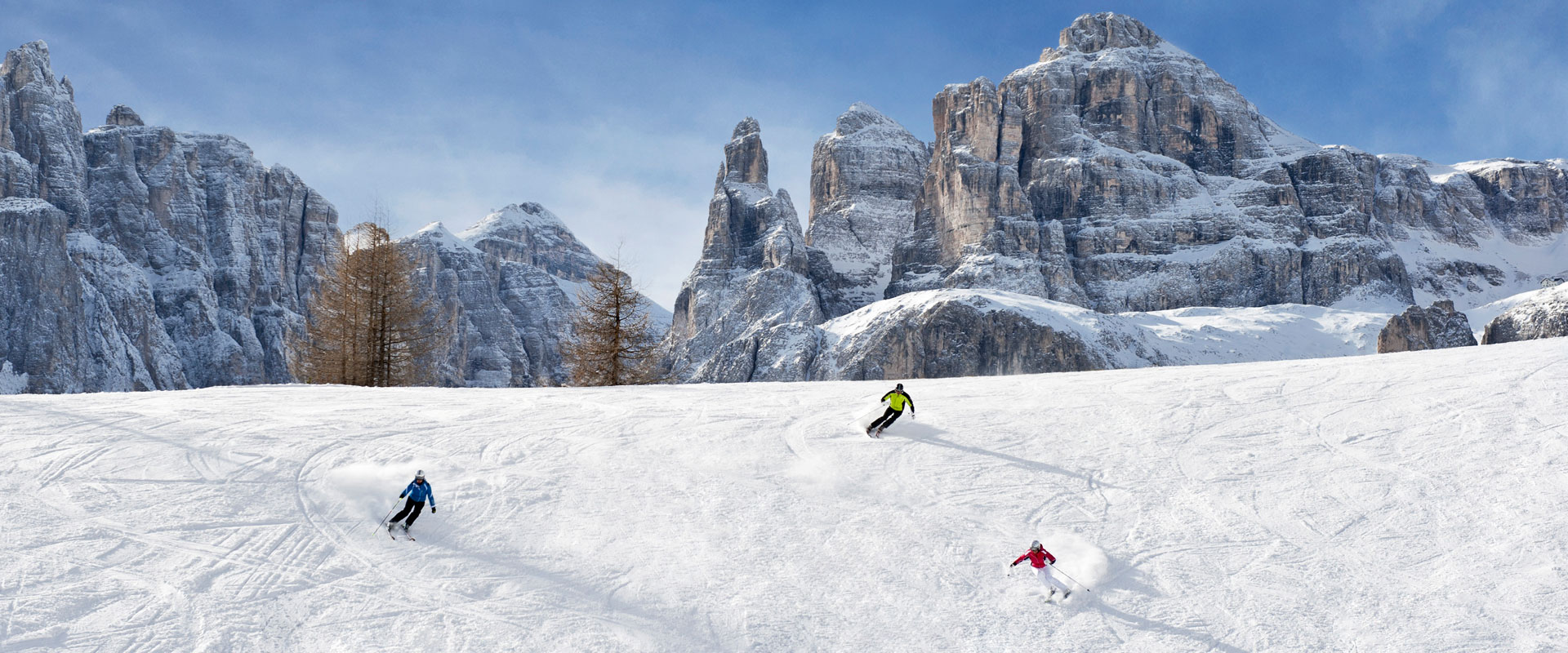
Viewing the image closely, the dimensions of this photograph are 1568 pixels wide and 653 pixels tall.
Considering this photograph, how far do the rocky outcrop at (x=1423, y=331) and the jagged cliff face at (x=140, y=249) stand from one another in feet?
448

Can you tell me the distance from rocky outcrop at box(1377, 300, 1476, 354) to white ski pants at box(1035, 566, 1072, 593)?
354ft

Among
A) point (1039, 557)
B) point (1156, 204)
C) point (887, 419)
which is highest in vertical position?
point (1156, 204)

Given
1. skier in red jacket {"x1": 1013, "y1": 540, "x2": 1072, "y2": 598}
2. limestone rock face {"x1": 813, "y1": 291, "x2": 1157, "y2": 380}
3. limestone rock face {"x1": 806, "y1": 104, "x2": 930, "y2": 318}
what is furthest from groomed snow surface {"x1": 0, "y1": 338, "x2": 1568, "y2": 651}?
limestone rock face {"x1": 806, "y1": 104, "x2": 930, "y2": 318}

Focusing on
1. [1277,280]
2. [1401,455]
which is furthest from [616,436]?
[1277,280]

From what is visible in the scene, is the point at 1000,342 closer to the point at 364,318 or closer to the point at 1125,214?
the point at 364,318

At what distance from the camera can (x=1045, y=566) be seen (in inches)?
401

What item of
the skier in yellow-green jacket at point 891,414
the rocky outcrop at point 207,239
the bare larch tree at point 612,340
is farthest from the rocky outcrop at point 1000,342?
the rocky outcrop at point 207,239

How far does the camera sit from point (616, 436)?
1636cm

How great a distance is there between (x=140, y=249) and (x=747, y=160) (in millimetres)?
110062

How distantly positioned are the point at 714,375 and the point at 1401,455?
312 ft

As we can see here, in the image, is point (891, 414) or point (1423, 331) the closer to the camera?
point (891, 414)

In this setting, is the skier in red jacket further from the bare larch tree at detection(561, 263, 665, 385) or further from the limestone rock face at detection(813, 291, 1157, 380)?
the limestone rock face at detection(813, 291, 1157, 380)

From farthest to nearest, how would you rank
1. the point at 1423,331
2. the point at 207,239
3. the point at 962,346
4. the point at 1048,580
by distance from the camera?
1. the point at 207,239
2. the point at 1423,331
3. the point at 962,346
4. the point at 1048,580

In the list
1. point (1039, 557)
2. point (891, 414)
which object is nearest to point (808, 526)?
point (1039, 557)
